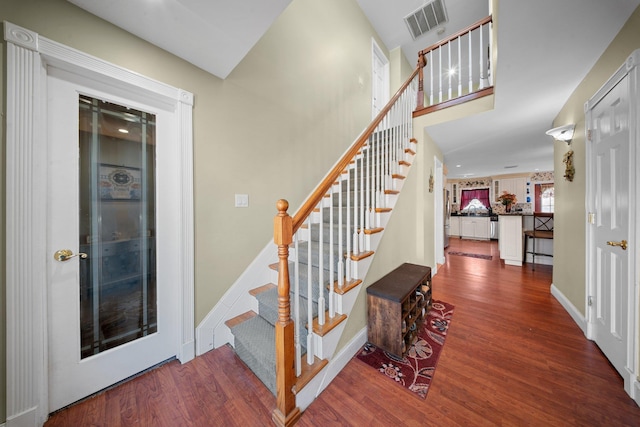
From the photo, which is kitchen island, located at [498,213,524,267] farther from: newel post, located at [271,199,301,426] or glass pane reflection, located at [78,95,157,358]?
glass pane reflection, located at [78,95,157,358]

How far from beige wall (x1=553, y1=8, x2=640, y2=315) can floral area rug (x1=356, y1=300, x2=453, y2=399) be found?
1519 millimetres

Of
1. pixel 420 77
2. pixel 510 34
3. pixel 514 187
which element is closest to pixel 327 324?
pixel 510 34

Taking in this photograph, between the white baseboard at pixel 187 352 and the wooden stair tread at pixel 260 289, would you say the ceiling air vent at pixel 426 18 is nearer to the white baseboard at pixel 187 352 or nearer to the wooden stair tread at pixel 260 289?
the wooden stair tread at pixel 260 289

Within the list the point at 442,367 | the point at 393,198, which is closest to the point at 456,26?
the point at 393,198

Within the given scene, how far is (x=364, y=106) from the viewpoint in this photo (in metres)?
3.82

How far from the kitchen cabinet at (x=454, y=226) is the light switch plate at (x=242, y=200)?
27.1 feet

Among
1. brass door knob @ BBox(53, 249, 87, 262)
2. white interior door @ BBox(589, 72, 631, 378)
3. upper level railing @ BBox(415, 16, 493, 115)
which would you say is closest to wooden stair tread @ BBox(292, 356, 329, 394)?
brass door knob @ BBox(53, 249, 87, 262)

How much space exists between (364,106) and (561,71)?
2.44 meters

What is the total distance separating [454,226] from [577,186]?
628 centimetres

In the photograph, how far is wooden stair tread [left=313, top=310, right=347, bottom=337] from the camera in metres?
1.41

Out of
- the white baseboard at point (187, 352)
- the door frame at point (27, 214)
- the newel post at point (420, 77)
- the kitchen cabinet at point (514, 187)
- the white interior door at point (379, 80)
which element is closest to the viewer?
the door frame at point (27, 214)

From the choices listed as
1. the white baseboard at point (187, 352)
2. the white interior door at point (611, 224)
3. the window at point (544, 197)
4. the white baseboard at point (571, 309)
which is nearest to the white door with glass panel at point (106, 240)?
the white baseboard at point (187, 352)

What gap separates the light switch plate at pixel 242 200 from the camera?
6.46 ft

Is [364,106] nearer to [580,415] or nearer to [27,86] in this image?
[27,86]
